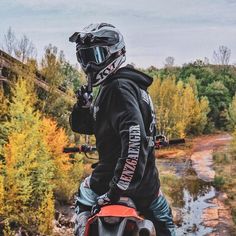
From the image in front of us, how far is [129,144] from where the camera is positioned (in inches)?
110

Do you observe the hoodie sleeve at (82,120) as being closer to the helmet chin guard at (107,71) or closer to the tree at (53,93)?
the helmet chin guard at (107,71)

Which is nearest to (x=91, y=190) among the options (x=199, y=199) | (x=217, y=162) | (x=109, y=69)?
(x=109, y=69)

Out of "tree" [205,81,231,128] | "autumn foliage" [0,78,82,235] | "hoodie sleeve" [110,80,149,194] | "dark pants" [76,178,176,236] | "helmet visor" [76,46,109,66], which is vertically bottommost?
"tree" [205,81,231,128]

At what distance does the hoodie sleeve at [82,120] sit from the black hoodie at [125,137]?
4.0 inches

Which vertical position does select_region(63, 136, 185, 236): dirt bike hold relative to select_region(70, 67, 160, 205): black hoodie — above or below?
below

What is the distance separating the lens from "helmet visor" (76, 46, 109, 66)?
3.03 meters

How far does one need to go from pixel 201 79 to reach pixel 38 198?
146ft

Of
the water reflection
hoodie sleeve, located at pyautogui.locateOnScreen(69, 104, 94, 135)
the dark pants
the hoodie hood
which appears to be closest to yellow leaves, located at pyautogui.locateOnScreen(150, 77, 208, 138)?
the water reflection

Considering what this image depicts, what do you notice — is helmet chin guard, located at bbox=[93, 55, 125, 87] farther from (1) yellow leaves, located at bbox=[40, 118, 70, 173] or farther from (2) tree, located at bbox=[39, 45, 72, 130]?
(2) tree, located at bbox=[39, 45, 72, 130]

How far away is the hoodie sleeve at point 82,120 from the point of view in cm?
341

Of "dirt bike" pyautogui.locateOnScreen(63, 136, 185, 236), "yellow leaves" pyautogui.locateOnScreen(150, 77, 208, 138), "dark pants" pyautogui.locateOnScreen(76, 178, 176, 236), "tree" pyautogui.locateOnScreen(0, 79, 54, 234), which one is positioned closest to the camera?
"dirt bike" pyautogui.locateOnScreen(63, 136, 185, 236)

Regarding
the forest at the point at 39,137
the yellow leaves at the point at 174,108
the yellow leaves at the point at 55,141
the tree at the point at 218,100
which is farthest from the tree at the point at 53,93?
the tree at the point at 218,100

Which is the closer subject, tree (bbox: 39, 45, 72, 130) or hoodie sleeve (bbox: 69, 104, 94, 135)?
hoodie sleeve (bbox: 69, 104, 94, 135)

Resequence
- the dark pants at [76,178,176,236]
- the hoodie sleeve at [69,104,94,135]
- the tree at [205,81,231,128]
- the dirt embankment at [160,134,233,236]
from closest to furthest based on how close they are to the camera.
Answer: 1. the dark pants at [76,178,176,236]
2. the hoodie sleeve at [69,104,94,135]
3. the dirt embankment at [160,134,233,236]
4. the tree at [205,81,231,128]
